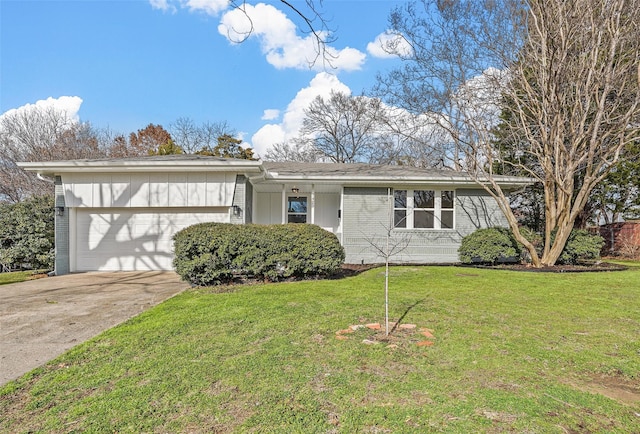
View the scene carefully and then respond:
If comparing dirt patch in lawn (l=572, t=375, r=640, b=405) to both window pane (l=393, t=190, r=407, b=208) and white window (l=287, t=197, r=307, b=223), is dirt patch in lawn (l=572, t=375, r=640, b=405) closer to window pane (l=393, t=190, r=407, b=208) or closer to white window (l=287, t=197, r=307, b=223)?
window pane (l=393, t=190, r=407, b=208)

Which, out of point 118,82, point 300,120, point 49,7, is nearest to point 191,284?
point 49,7

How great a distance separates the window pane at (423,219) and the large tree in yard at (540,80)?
2083mm

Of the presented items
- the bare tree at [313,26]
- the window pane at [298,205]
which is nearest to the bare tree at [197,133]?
the window pane at [298,205]

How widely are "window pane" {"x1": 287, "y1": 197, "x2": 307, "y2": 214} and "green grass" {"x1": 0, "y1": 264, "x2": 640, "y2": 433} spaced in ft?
27.7

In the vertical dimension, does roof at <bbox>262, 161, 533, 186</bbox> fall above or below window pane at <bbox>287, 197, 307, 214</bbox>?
above

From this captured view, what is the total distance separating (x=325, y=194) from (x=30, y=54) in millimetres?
10335

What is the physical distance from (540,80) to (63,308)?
13320 mm

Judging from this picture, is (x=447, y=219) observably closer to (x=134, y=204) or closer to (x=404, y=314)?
(x=404, y=314)

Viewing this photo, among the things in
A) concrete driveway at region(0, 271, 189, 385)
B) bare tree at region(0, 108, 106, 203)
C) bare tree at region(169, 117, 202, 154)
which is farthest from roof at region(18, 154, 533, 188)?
bare tree at region(169, 117, 202, 154)

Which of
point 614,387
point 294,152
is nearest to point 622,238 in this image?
point 614,387

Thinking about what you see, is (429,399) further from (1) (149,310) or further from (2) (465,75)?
(2) (465,75)

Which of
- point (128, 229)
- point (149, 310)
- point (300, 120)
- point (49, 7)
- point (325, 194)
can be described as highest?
point (300, 120)

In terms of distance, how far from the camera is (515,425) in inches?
94.4

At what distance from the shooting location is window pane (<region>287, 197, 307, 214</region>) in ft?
46.2
